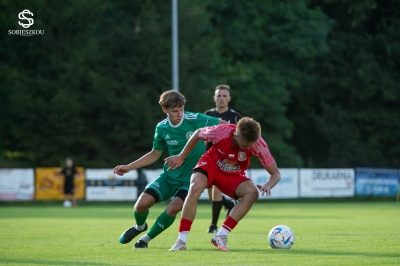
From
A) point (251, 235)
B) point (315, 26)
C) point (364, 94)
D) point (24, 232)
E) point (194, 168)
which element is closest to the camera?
point (194, 168)

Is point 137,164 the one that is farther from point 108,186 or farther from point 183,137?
point 108,186

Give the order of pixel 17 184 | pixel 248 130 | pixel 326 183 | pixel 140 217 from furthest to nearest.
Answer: pixel 326 183 → pixel 17 184 → pixel 140 217 → pixel 248 130

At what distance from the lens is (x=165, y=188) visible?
32.4 feet

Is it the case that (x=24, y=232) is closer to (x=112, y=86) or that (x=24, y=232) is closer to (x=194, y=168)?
(x=194, y=168)

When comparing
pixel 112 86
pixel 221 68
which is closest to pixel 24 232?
pixel 112 86

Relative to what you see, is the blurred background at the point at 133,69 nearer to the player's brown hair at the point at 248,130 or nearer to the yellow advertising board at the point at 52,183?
the yellow advertising board at the point at 52,183

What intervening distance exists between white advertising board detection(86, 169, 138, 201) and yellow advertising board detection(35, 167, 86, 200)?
0.29m

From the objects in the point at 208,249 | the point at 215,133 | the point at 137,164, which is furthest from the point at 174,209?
the point at 215,133

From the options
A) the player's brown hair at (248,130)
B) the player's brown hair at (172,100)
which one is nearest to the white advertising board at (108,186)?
the player's brown hair at (172,100)

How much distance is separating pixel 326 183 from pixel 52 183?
1140 cm

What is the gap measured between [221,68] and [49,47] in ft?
30.2

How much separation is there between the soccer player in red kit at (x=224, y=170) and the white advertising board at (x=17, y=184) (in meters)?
22.5

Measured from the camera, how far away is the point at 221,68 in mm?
41812

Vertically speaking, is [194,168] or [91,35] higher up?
[91,35]
